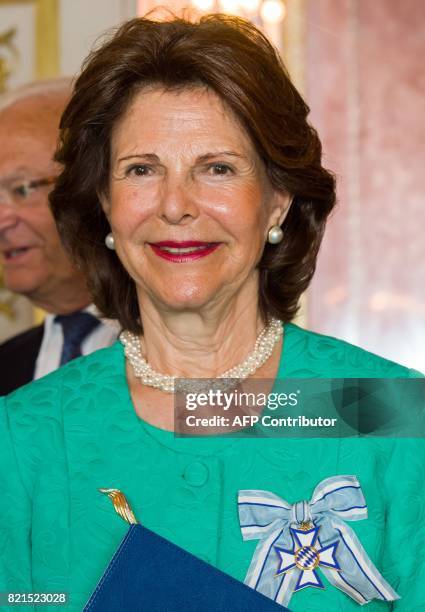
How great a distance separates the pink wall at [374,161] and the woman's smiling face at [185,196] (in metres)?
1.47

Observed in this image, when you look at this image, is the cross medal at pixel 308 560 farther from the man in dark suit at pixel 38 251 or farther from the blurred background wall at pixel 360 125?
the blurred background wall at pixel 360 125

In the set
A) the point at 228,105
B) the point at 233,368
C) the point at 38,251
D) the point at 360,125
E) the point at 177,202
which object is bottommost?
the point at 38,251

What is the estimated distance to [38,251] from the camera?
3094 millimetres

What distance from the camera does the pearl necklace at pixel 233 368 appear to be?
2074mm

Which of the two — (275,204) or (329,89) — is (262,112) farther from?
(329,89)

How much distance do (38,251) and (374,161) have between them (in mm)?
1152

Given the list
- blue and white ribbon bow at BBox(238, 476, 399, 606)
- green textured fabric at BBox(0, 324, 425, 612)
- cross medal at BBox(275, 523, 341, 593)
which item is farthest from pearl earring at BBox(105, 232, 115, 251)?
cross medal at BBox(275, 523, 341, 593)

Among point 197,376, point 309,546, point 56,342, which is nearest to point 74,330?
point 56,342

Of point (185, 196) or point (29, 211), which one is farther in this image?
point (29, 211)

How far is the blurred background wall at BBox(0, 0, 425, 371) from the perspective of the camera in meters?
3.38

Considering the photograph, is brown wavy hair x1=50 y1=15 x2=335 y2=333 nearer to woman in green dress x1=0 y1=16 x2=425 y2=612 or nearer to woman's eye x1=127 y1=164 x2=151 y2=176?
woman in green dress x1=0 y1=16 x2=425 y2=612

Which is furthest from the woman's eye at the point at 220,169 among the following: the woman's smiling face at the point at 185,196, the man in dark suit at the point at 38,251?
the man in dark suit at the point at 38,251

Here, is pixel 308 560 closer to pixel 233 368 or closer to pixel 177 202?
pixel 233 368

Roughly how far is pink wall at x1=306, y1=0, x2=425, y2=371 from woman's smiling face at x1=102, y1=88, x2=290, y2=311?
1467 millimetres
